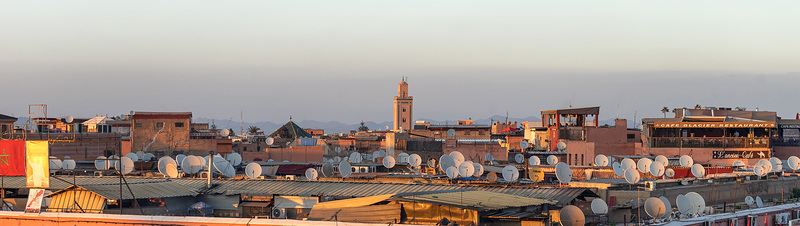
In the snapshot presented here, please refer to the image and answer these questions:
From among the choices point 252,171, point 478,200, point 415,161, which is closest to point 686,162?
point 415,161

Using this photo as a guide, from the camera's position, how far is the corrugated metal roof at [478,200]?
22.2 m

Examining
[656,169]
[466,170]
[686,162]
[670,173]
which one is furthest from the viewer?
[686,162]

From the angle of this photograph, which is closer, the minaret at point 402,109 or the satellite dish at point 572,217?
the satellite dish at point 572,217

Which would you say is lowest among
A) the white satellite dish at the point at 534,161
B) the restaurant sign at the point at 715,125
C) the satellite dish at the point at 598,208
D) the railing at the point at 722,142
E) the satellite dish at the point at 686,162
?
the satellite dish at the point at 598,208

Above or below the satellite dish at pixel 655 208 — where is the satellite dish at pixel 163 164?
above

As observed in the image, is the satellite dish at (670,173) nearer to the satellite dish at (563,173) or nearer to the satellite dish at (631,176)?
the satellite dish at (631,176)

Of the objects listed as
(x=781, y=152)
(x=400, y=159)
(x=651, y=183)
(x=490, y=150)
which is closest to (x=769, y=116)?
(x=781, y=152)

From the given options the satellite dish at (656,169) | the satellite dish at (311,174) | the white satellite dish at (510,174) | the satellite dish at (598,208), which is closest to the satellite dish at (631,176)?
the white satellite dish at (510,174)

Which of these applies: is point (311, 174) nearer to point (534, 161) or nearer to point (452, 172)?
point (452, 172)

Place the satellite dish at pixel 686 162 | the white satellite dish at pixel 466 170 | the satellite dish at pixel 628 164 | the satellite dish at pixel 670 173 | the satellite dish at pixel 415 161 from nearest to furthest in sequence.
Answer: the white satellite dish at pixel 466 170, the satellite dish at pixel 628 164, the satellite dish at pixel 670 173, the satellite dish at pixel 686 162, the satellite dish at pixel 415 161

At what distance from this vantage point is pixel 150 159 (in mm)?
53094

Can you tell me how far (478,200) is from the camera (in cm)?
2333

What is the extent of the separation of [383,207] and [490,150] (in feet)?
119

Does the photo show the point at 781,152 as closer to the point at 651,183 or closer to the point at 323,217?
the point at 651,183
